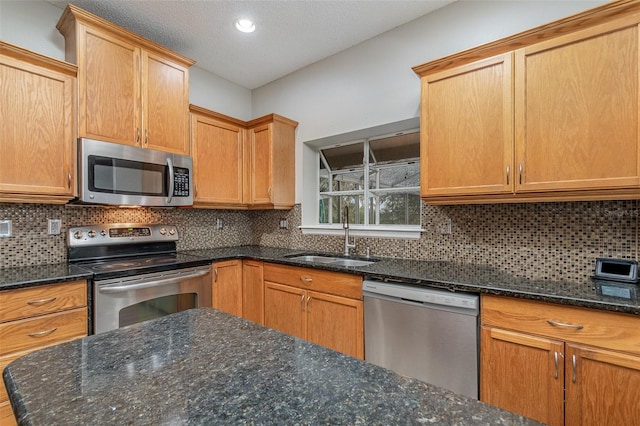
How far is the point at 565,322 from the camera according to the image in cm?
139

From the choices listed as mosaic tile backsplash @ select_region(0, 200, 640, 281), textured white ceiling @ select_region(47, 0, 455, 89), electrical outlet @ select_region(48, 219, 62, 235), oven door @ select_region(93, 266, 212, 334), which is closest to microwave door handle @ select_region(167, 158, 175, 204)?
mosaic tile backsplash @ select_region(0, 200, 640, 281)

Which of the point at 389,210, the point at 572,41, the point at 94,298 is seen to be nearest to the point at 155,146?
the point at 94,298

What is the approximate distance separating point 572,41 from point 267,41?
7.24 ft

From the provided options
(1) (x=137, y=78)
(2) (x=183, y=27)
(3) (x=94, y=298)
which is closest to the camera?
(3) (x=94, y=298)

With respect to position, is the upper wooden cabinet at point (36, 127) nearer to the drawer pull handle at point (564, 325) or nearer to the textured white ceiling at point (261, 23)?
the textured white ceiling at point (261, 23)

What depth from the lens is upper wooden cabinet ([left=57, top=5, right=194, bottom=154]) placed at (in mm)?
2109

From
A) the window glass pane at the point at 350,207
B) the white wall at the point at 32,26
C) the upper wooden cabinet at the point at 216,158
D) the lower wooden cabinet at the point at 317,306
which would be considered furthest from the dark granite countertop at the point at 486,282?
the white wall at the point at 32,26

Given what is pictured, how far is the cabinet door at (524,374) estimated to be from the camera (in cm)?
141

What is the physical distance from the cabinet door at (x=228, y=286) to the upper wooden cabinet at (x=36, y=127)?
→ 47.0 inches

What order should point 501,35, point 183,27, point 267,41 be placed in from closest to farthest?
1. point 501,35
2. point 183,27
3. point 267,41

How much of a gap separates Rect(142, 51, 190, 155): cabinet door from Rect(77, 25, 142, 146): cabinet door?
6cm

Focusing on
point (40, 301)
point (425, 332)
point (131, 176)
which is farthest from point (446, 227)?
point (40, 301)

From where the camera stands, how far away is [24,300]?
65.6 inches

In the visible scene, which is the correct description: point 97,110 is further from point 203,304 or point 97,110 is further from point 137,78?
point 203,304
